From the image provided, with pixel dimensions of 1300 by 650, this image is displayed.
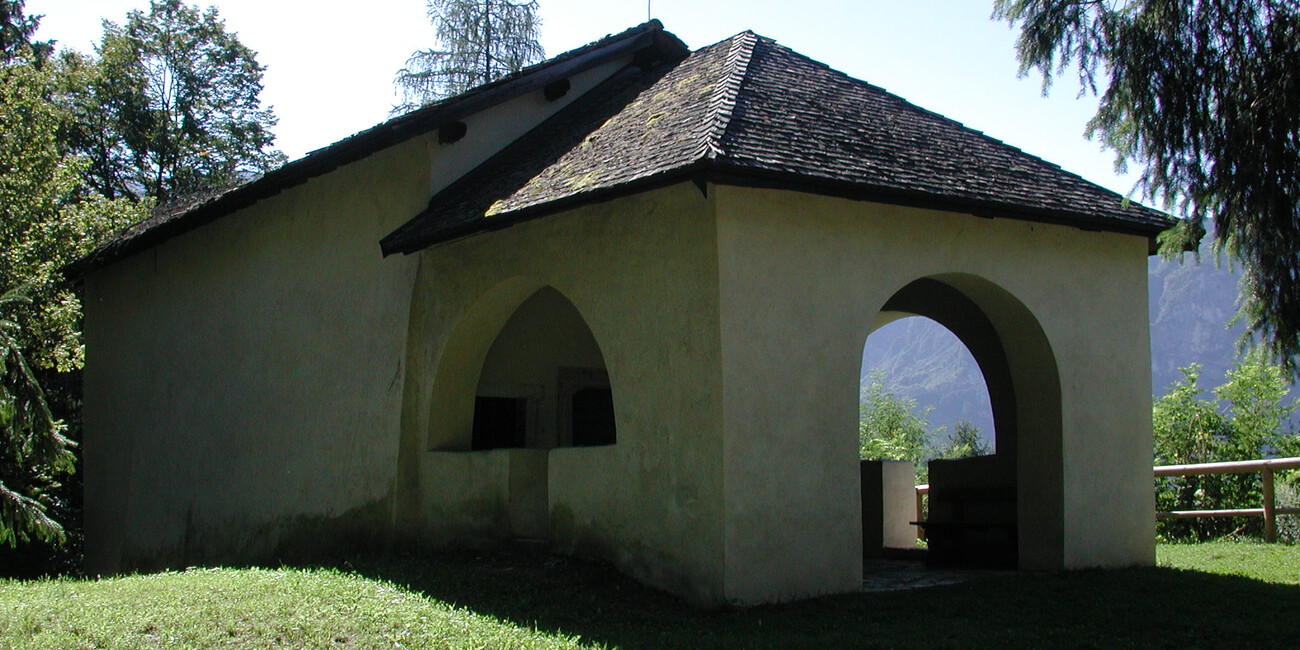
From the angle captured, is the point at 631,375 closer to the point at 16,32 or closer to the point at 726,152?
the point at 726,152

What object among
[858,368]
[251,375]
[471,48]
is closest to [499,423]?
[251,375]

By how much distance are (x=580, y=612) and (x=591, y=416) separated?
20.0ft

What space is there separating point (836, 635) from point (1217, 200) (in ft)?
13.7

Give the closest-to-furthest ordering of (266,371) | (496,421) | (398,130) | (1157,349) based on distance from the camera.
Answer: (398,130), (496,421), (266,371), (1157,349)

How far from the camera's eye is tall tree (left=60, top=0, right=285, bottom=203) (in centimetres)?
2953

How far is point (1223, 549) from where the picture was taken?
13.2 m

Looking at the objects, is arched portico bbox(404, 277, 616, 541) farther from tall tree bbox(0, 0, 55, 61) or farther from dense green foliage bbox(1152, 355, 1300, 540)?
tall tree bbox(0, 0, 55, 61)

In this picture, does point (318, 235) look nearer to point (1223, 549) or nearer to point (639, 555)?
point (639, 555)

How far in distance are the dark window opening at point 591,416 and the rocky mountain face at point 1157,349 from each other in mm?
111368

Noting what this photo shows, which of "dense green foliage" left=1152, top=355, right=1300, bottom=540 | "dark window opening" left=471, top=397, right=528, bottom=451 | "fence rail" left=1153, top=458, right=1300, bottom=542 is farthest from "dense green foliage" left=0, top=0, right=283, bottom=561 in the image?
"dense green foliage" left=1152, top=355, right=1300, bottom=540

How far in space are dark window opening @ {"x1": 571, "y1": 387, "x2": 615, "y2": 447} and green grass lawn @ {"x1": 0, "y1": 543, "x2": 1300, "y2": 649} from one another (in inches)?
155

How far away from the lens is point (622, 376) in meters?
10.2

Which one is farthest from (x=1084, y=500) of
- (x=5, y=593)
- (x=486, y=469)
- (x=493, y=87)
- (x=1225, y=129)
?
(x=5, y=593)

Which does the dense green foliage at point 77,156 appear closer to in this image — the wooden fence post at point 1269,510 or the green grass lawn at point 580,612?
the green grass lawn at point 580,612
